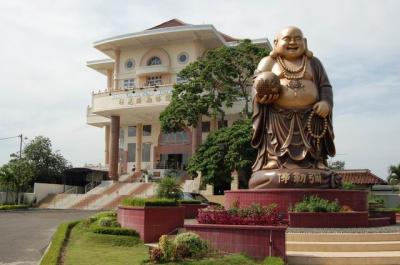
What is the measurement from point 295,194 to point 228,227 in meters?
3.97

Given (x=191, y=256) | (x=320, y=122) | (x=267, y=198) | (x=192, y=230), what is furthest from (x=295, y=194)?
(x=191, y=256)

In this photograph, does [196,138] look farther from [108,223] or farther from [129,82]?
[108,223]

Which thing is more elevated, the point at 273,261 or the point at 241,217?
the point at 241,217

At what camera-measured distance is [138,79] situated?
4369 cm

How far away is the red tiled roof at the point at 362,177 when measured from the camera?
29.5m

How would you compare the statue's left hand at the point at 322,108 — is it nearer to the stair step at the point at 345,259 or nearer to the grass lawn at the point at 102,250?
the stair step at the point at 345,259

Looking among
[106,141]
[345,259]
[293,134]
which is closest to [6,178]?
[106,141]

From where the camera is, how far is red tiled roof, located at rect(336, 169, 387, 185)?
2950cm

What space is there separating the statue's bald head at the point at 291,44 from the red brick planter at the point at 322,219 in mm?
4942

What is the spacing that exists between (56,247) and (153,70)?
32709 millimetres

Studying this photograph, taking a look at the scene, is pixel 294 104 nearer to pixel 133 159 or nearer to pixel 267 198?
pixel 267 198

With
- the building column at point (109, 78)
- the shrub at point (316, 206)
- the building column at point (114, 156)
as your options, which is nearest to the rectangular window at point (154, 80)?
the building column at point (109, 78)

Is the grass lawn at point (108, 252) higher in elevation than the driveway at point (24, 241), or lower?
higher

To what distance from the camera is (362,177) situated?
29.9 metres
